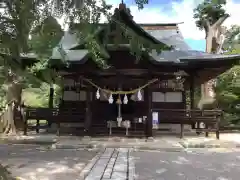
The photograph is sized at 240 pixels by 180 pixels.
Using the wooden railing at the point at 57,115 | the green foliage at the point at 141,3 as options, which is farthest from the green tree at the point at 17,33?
the wooden railing at the point at 57,115

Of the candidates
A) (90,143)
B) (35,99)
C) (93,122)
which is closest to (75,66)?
(93,122)

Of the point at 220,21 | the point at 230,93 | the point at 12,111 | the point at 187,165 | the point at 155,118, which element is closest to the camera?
the point at 187,165

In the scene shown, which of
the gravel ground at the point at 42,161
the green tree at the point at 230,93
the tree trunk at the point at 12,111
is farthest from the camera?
the green tree at the point at 230,93

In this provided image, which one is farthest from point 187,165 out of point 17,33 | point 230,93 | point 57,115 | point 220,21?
point 220,21

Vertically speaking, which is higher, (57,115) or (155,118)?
(57,115)

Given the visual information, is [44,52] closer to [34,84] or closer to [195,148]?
[34,84]

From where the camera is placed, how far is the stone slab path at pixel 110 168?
496 centimetres

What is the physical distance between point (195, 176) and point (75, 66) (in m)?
6.89

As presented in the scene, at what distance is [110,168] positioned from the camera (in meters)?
5.62

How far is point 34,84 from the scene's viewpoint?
7.05ft

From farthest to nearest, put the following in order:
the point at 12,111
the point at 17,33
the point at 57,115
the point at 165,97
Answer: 1. the point at 165,97
2. the point at 12,111
3. the point at 57,115
4. the point at 17,33

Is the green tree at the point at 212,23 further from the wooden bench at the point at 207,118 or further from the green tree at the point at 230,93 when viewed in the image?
the wooden bench at the point at 207,118

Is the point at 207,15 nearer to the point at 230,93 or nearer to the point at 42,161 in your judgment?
the point at 230,93

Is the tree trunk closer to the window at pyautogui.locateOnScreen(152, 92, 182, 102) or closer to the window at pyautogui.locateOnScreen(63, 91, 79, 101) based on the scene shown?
the window at pyautogui.locateOnScreen(63, 91, 79, 101)
